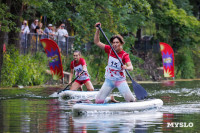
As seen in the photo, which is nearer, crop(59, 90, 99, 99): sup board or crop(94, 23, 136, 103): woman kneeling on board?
crop(94, 23, 136, 103): woman kneeling on board

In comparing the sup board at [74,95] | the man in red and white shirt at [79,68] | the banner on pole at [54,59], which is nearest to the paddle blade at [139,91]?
the man in red and white shirt at [79,68]

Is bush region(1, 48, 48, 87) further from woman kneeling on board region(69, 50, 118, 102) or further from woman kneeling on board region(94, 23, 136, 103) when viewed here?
woman kneeling on board region(94, 23, 136, 103)

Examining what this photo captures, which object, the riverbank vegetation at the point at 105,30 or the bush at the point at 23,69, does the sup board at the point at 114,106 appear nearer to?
the riverbank vegetation at the point at 105,30

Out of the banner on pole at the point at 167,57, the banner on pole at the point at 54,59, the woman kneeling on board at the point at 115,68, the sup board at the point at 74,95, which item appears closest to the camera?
the woman kneeling on board at the point at 115,68

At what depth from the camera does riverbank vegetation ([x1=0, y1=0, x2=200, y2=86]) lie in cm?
2709

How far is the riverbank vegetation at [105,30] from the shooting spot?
27.1 m

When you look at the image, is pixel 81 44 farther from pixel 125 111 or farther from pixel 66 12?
pixel 125 111

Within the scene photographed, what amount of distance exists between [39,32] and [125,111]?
56.4 ft

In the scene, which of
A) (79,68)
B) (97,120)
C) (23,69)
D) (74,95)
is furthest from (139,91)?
(23,69)

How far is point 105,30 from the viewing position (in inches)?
1341

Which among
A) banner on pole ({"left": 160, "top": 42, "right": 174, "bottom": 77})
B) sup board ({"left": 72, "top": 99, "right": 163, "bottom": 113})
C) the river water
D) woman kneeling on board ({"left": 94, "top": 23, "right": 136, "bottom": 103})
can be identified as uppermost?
banner on pole ({"left": 160, "top": 42, "right": 174, "bottom": 77})

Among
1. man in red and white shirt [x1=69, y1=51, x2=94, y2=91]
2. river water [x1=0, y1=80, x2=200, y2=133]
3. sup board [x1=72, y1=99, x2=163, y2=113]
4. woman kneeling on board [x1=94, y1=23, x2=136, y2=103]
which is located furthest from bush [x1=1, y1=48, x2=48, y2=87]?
sup board [x1=72, y1=99, x2=163, y2=113]

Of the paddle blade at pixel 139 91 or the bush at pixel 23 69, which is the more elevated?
the bush at pixel 23 69

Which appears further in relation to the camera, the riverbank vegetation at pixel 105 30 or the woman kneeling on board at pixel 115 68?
the riverbank vegetation at pixel 105 30
